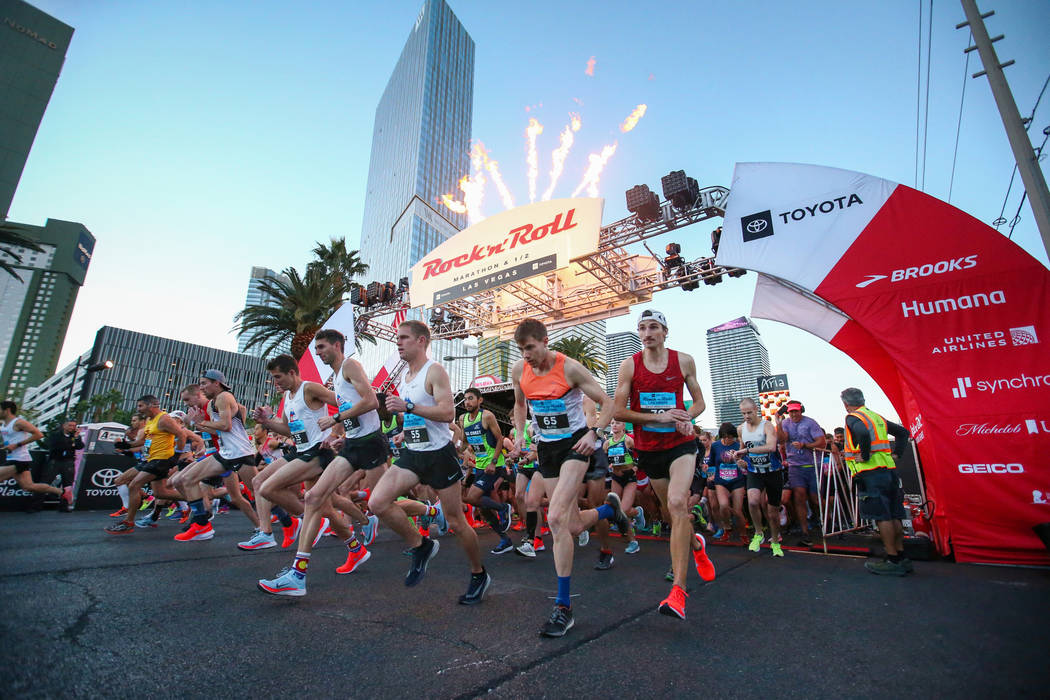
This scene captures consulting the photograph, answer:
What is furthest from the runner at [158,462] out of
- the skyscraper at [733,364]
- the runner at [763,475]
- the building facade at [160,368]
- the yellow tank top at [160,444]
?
the skyscraper at [733,364]

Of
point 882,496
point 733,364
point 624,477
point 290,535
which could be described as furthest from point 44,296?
point 733,364

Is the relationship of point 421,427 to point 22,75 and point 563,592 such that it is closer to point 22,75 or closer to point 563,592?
point 563,592

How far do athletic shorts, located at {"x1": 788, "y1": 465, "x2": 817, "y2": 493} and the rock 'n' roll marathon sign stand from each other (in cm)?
735

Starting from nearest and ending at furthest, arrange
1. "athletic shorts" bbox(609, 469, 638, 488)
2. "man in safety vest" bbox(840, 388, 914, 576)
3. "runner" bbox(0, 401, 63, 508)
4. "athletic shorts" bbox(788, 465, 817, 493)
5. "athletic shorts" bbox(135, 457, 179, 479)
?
"man in safety vest" bbox(840, 388, 914, 576) → "athletic shorts" bbox(135, 457, 179, 479) → "athletic shorts" bbox(788, 465, 817, 493) → "athletic shorts" bbox(609, 469, 638, 488) → "runner" bbox(0, 401, 63, 508)

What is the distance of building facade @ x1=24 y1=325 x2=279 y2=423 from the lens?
79.7 meters

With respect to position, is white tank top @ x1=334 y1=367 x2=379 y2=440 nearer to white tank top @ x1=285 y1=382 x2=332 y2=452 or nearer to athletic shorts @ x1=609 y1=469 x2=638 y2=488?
white tank top @ x1=285 y1=382 x2=332 y2=452

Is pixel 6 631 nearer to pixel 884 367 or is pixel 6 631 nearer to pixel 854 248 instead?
pixel 854 248

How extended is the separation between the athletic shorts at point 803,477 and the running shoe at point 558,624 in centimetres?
630

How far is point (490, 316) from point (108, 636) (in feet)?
51.0

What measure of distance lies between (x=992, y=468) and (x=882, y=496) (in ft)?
4.95

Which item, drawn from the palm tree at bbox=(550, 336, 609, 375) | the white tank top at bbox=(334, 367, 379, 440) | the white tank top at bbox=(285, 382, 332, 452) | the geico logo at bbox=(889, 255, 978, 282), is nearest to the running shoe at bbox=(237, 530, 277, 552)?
the white tank top at bbox=(285, 382, 332, 452)

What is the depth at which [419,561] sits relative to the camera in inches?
151

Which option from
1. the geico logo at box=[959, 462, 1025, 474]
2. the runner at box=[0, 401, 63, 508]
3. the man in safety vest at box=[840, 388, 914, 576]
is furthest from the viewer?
the runner at box=[0, 401, 63, 508]

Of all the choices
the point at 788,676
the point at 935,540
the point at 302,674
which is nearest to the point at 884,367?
the point at 935,540
